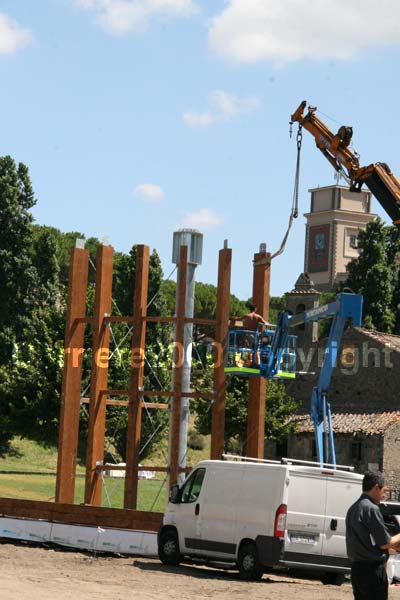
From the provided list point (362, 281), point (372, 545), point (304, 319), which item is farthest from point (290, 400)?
point (372, 545)

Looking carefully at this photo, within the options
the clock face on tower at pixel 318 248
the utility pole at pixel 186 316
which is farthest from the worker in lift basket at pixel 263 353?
the clock face on tower at pixel 318 248

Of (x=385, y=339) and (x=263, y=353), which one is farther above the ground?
(x=385, y=339)

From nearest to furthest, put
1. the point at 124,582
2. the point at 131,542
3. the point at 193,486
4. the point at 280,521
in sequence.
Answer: the point at 124,582
the point at 280,521
the point at 193,486
the point at 131,542

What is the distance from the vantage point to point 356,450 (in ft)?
189

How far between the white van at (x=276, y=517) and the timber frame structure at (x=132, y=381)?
5.05 meters

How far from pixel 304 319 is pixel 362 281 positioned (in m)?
56.4

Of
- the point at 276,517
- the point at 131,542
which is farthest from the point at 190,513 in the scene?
the point at 131,542

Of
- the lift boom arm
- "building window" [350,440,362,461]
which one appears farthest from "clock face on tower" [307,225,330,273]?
the lift boom arm

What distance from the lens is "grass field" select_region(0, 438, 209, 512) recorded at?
45188mm

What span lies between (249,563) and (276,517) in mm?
991

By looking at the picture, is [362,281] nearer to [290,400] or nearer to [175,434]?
[290,400]

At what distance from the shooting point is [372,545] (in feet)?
34.1

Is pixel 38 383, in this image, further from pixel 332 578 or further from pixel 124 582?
pixel 124 582

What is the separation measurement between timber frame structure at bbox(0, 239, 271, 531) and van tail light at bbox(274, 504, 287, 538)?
632 cm
